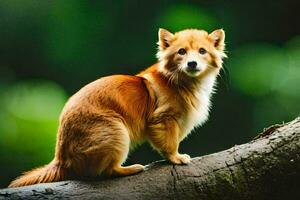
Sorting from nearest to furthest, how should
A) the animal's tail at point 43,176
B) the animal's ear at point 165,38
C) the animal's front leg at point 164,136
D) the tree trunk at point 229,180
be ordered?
the tree trunk at point 229,180 < the animal's tail at point 43,176 < the animal's front leg at point 164,136 < the animal's ear at point 165,38

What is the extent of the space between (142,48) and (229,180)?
2.45m

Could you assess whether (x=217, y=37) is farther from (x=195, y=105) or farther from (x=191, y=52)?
(x=195, y=105)

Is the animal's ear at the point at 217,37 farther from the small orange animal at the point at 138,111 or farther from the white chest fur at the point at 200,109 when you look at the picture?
the white chest fur at the point at 200,109

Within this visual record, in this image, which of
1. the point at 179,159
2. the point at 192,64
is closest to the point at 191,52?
the point at 192,64

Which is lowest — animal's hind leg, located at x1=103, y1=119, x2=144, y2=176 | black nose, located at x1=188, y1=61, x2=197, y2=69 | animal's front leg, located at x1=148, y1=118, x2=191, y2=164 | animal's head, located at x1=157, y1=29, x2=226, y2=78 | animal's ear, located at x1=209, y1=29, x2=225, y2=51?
animal's hind leg, located at x1=103, y1=119, x2=144, y2=176

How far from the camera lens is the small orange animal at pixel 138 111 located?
9.35 feet

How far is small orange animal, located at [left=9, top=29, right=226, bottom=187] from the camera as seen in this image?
285cm

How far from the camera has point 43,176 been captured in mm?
2828

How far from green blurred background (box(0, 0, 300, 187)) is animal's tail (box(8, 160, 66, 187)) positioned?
1.53 metres

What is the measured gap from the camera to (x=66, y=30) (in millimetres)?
4902

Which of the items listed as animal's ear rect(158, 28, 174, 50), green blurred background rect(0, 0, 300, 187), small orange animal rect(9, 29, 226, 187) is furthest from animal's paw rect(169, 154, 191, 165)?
green blurred background rect(0, 0, 300, 187)

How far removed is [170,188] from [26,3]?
8.74 ft

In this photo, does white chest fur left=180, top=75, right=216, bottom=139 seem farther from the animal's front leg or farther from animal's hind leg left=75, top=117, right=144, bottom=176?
animal's hind leg left=75, top=117, right=144, bottom=176

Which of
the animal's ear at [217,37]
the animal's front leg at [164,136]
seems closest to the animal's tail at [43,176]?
the animal's front leg at [164,136]
